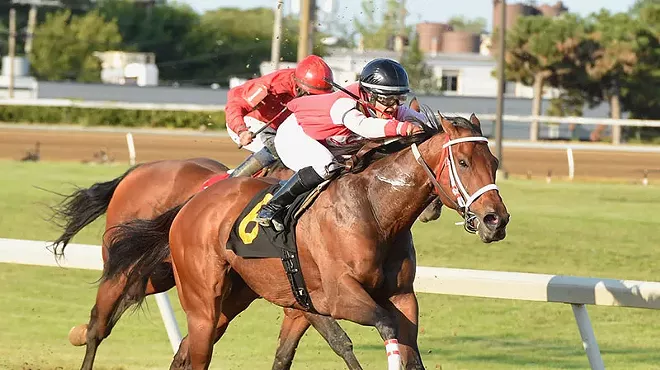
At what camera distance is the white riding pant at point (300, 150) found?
5.41m

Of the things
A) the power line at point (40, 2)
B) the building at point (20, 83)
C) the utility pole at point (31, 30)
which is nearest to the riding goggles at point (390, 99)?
the building at point (20, 83)

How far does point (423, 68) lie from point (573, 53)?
21.1ft

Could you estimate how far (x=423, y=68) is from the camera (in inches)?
1764

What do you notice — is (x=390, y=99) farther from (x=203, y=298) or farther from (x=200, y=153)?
(x=200, y=153)

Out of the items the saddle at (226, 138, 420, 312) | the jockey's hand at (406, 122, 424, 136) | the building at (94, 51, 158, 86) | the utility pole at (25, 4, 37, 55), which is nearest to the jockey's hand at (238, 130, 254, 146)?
the saddle at (226, 138, 420, 312)

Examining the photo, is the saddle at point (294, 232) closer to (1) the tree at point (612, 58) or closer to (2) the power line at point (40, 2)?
(1) the tree at point (612, 58)

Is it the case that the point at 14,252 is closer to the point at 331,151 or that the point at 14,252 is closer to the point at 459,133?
the point at 331,151

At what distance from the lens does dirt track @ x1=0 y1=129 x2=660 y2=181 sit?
83.0ft

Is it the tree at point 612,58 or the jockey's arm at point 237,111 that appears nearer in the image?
the jockey's arm at point 237,111

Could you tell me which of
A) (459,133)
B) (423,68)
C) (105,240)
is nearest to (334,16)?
(105,240)

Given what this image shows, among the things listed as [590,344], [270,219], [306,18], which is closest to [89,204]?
[270,219]

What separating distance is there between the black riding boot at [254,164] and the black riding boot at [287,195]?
4.34ft

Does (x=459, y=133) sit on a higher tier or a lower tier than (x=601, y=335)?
higher

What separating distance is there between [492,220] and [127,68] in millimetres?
45153
